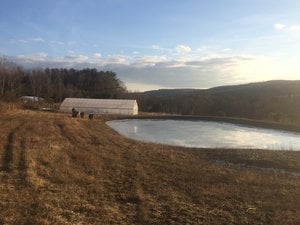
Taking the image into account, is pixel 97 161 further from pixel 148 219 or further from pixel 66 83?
pixel 66 83

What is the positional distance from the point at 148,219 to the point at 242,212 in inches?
74.3

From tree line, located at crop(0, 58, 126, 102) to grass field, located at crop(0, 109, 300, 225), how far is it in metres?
36.3

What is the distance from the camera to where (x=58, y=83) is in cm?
8969

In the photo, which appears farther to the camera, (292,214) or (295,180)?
(295,180)

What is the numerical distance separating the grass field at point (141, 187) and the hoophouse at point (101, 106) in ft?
120

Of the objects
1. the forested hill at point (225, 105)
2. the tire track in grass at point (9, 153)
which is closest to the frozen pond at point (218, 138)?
the tire track in grass at point (9, 153)

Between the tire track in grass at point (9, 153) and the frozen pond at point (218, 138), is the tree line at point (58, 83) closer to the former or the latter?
the frozen pond at point (218, 138)

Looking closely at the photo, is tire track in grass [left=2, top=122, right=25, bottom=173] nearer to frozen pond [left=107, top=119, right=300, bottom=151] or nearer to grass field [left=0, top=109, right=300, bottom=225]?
grass field [left=0, top=109, right=300, bottom=225]

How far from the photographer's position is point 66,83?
10250 cm

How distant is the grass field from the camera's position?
273 inches

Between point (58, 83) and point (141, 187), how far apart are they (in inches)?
3278

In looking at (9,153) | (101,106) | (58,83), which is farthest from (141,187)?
(58,83)

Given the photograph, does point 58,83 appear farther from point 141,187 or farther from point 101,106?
point 141,187

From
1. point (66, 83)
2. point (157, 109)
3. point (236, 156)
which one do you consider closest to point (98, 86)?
point (66, 83)
